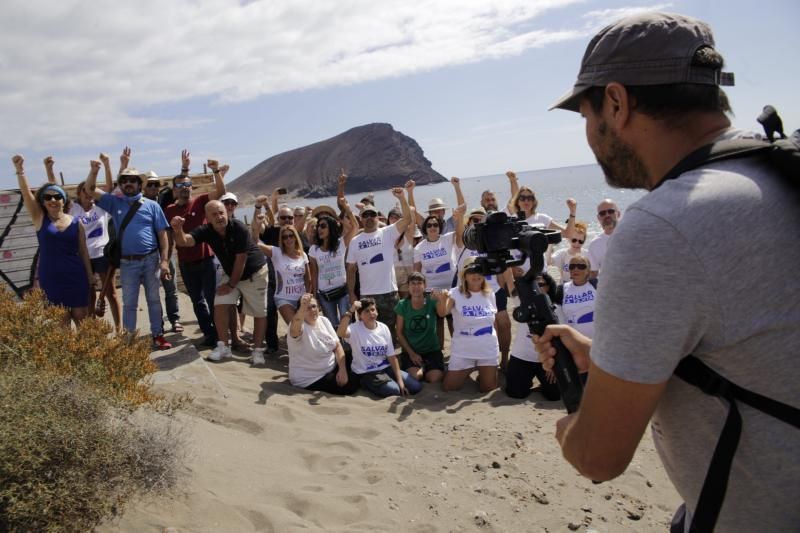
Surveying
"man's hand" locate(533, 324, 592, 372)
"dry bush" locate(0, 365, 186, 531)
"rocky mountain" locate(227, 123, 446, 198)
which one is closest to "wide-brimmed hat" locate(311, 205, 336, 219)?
"dry bush" locate(0, 365, 186, 531)

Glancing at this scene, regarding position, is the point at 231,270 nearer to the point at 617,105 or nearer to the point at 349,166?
the point at 617,105

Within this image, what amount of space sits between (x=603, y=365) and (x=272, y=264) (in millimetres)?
7012

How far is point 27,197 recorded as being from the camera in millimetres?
6113

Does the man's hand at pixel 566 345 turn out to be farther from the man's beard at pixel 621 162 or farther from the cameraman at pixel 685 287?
the man's beard at pixel 621 162

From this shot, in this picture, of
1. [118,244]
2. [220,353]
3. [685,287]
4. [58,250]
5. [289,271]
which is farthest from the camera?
[289,271]

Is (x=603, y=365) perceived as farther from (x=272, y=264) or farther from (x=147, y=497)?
(x=272, y=264)

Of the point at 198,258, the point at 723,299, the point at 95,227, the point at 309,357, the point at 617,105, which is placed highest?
the point at 617,105

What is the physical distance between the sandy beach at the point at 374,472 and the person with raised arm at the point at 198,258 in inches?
59.8

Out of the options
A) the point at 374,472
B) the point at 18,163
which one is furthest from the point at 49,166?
the point at 374,472

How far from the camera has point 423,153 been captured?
529 feet

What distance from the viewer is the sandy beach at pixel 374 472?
10.7 feet

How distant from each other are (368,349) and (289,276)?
5.02 feet

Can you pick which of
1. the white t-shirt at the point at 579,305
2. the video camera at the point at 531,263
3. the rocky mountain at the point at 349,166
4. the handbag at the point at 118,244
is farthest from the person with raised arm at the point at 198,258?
the rocky mountain at the point at 349,166

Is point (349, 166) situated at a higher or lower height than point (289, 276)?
higher
